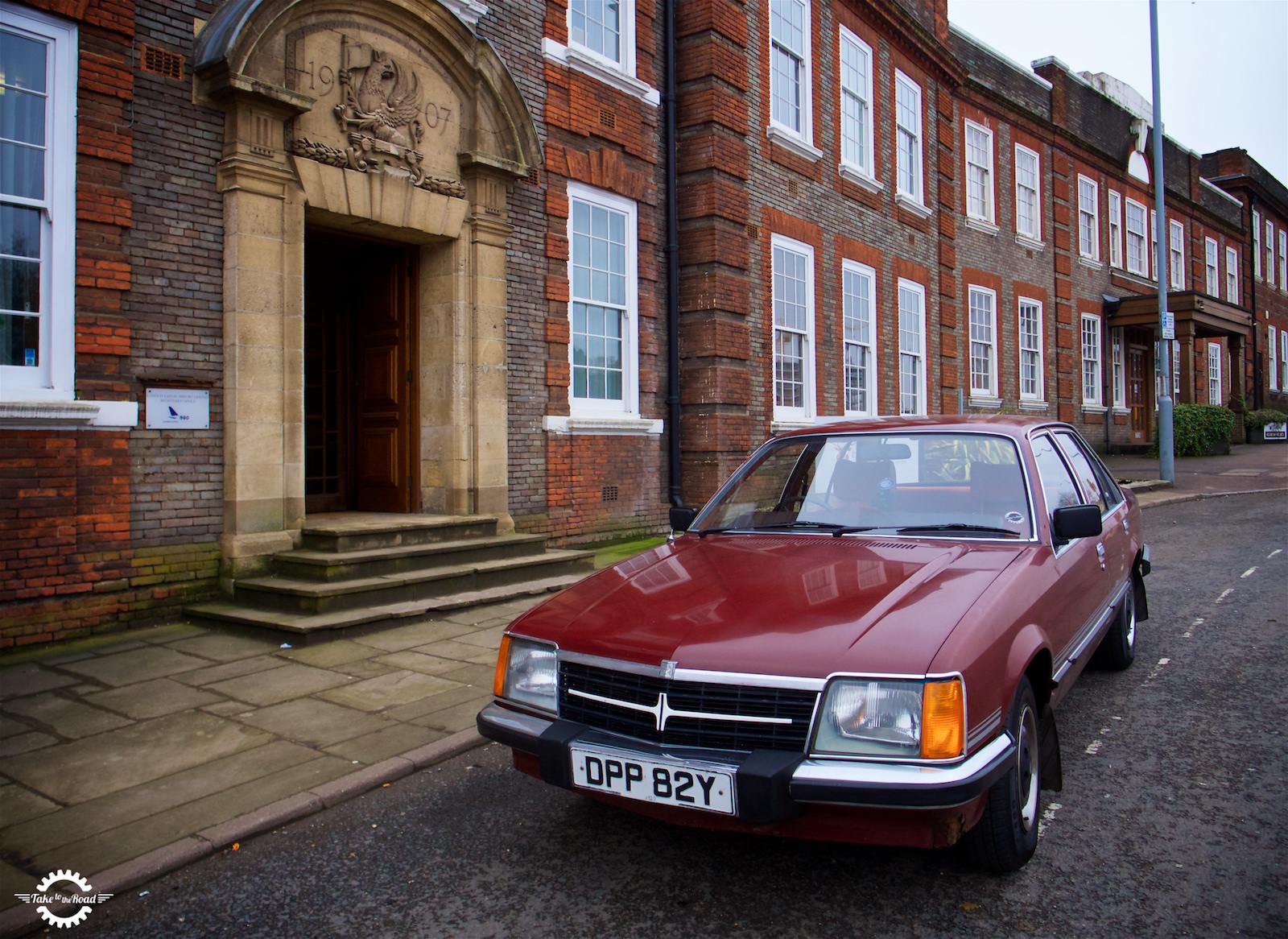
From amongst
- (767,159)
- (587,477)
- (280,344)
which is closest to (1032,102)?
(767,159)

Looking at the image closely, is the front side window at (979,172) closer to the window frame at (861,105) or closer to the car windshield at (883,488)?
the window frame at (861,105)

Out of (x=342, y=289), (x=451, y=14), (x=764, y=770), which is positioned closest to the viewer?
(x=764, y=770)

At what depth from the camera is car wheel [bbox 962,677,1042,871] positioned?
2.88 m

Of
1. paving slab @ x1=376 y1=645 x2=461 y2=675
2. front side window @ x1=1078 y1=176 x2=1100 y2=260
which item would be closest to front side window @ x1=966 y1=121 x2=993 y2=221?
front side window @ x1=1078 y1=176 x2=1100 y2=260

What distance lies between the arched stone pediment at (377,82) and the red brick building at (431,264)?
0.10 ft

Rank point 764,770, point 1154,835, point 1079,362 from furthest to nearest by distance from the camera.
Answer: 1. point 1079,362
2. point 1154,835
3. point 764,770

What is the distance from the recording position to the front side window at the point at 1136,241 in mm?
26531

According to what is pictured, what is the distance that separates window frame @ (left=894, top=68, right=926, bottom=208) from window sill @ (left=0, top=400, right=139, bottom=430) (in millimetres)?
13641

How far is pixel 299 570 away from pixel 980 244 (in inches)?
667

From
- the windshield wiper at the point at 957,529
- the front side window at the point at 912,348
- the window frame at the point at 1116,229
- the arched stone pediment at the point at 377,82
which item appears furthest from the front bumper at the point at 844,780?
the window frame at the point at 1116,229

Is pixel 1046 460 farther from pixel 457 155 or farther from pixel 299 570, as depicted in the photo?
pixel 457 155

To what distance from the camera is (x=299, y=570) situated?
6.96m

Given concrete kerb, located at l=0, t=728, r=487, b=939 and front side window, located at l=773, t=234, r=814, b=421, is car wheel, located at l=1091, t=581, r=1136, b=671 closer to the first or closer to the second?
concrete kerb, located at l=0, t=728, r=487, b=939

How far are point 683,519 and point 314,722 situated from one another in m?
2.23
